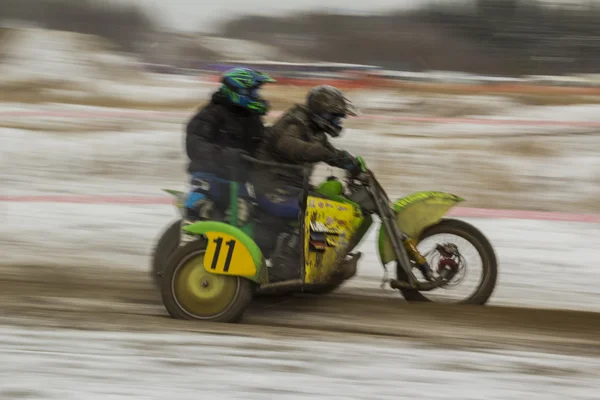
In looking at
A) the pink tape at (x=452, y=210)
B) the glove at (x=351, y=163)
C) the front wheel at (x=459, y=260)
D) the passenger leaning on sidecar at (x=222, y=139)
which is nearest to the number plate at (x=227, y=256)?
the passenger leaning on sidecar at (x=222, y=139)

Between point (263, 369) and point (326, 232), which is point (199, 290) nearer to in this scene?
point (326, 232)

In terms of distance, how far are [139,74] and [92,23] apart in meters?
33.8

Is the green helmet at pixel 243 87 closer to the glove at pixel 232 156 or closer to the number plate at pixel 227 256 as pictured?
the glove at pixel 232 156

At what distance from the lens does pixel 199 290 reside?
5.91 metres

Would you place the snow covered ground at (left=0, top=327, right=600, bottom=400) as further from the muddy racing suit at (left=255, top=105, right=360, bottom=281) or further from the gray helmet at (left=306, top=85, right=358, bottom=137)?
the gray helmet at (left=306, top=85, right=358, bottom=137)

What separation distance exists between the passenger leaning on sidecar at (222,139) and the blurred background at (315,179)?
29.0 inches

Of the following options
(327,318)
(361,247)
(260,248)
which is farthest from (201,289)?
(361,247)

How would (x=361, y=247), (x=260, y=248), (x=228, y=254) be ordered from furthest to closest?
(x=361, y=247) → (x=260, y=248) → (x=228, y=254)

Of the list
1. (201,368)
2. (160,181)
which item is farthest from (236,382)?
(160,181)

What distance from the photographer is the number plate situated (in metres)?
5.84

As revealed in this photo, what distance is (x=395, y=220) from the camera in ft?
20.9

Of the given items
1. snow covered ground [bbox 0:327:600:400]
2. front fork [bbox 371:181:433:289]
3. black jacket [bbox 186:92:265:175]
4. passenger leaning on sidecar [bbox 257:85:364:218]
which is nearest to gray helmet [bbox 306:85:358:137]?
passenger leaning on sidecar [bbox 257:85:364:218]

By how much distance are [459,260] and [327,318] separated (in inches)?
41.5

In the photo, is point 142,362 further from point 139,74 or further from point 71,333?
point 139,74
